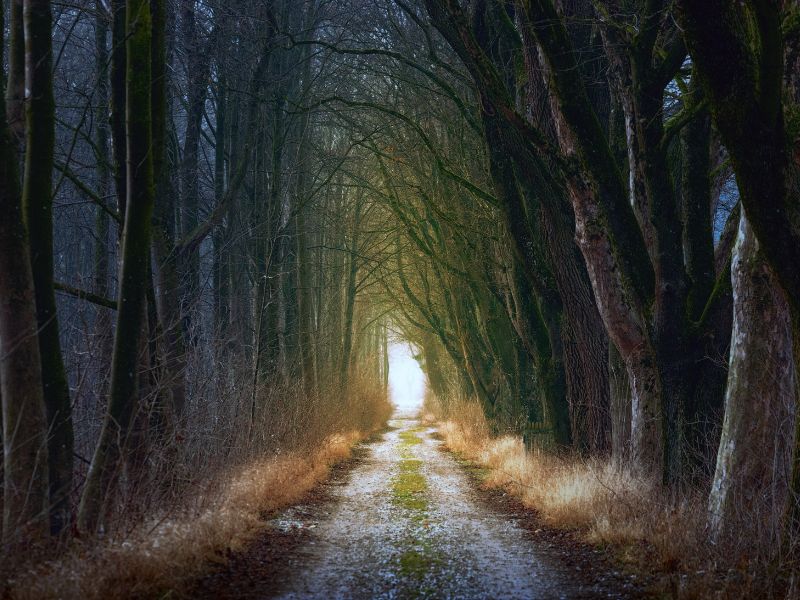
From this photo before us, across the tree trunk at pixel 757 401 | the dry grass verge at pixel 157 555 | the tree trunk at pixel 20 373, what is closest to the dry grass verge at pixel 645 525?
the tree trunk at pixel 757 401

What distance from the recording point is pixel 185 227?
1307cm

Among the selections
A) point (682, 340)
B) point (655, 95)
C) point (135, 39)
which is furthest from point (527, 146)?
point (135, 39)

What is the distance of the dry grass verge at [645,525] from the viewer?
4.64 metres

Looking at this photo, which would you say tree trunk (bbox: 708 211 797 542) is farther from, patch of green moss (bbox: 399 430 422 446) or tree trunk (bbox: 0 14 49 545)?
patch of green moss (bbox: 399 430 422 446)

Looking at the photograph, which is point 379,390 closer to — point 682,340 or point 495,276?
point 495,276

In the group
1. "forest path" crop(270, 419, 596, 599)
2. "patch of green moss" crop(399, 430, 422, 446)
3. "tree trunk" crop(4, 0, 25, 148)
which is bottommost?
"patch of green moss" crop(399, 430, 422, 446)

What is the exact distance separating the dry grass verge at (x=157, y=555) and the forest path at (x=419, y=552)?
0.59 m

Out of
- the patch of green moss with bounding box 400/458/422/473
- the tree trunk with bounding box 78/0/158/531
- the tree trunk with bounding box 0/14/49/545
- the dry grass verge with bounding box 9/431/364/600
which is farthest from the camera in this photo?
the patch of green moss with bounding box 400/458/422/473

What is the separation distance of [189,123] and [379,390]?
786 inches

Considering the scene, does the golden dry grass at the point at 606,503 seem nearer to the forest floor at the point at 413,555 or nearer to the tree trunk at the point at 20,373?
the forest floor at the point at 413,555

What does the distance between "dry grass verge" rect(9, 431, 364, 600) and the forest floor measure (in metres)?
0.18

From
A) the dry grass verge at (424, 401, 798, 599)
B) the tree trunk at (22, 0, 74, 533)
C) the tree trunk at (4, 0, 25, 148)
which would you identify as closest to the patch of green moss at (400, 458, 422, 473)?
the dry grass verge at (424, 401, 798, 599)

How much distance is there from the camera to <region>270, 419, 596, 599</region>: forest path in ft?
17.4

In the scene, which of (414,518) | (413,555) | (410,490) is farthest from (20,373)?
(410,490)
